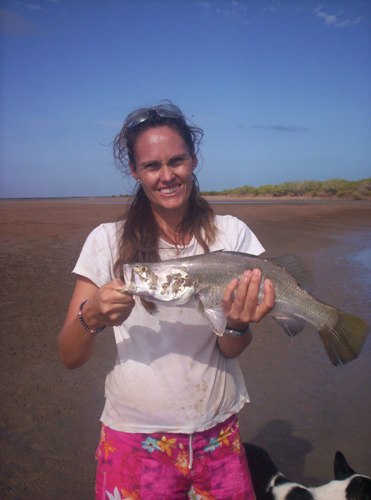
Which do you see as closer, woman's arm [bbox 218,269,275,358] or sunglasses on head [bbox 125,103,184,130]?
woman's arm [bbox 218,269,275,358]

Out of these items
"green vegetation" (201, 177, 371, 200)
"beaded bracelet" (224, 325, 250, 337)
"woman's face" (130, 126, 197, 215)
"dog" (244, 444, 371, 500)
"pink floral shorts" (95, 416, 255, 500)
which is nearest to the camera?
"pink floral shorts" (95, 416, 255, 500)

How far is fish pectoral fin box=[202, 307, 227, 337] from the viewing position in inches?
93.8

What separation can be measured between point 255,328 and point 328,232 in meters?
13.7

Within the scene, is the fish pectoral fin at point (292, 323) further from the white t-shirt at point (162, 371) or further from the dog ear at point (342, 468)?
the dog ear at point (342, 468)

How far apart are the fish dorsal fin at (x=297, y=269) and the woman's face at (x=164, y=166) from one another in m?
0.74

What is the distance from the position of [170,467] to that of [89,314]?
3.17ft

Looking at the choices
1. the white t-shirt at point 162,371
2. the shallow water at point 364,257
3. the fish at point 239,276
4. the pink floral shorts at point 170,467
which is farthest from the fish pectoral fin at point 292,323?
the shallow water at point 364,257

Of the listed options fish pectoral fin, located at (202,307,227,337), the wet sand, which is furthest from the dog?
fish pectoral fin, located at (202,307,227,337)

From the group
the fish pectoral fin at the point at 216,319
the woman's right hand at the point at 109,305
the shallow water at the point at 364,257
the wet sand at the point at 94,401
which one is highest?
the woman's right hand at the point at 109,305

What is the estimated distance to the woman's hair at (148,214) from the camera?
8.61ft

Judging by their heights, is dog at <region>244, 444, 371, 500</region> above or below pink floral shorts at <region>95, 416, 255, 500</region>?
below

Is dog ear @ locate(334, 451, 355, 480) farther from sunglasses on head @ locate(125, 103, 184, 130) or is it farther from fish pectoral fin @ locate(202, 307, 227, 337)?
sunglasses on head @ locate(125, 103, 184, 130)

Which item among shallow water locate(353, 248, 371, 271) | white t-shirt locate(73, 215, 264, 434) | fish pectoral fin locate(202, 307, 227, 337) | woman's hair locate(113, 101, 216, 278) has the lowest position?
shallow water locate(353, 248, 371, 271)

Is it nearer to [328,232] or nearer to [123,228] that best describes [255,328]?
[123,228]
